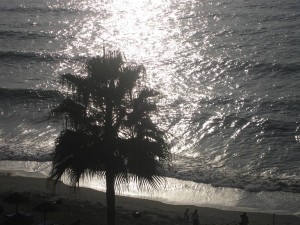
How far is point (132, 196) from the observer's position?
89.6 feet

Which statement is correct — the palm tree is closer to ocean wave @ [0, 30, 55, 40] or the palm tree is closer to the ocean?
the ocean

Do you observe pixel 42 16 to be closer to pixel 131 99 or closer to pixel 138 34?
pixel 138 34

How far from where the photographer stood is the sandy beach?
908 inches

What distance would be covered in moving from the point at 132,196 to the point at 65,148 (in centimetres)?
1056

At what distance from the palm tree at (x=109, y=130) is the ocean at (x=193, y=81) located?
5.67ft

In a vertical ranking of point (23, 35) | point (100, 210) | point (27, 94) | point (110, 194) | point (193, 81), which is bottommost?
point (100, 210)

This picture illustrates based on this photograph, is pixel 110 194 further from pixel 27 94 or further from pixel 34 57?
pixel 34 57

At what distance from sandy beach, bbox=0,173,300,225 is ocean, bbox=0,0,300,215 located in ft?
3.47

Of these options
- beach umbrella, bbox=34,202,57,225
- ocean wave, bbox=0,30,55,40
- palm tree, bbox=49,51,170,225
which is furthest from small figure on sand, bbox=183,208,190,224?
ocean wave, bbox=0,30,55,40

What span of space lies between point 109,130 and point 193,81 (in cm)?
2825

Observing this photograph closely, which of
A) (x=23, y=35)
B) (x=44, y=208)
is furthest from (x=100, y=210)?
(x=23, y=35)

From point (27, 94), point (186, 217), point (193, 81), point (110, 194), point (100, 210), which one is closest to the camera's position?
point (110, 194)

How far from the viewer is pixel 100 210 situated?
79.3 feet

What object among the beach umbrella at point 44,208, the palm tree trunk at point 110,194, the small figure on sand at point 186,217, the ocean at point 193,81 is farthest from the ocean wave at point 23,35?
the palm tree trunk at point 110,194
